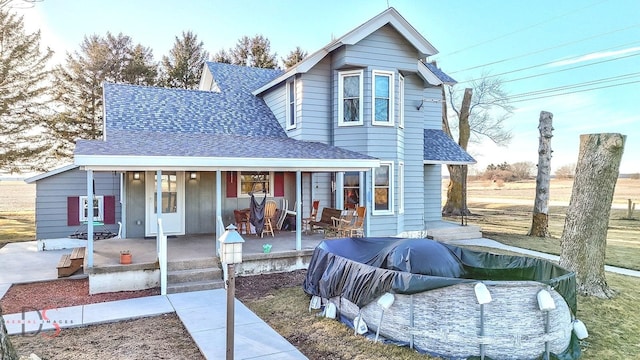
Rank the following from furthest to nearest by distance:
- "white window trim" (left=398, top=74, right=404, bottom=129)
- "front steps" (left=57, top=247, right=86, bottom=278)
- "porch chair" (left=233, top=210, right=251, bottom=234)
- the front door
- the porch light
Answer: "white window trim" (left=398, top=74, right=404, bottom=129) < "porch chair" (left=233, top=210, right=251, bottom=234) < the front door < "front steps" (left=57, top=247, right=86, bottom=278) < the porch light

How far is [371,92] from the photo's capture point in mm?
11781

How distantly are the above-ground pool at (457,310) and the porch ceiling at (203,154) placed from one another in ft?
12.6

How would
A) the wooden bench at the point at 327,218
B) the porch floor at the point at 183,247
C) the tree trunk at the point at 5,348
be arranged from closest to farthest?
the tree trunk at the point at 5,348 → the porch floor at the point at 183,247 → the wooden bench at the point at 327,218

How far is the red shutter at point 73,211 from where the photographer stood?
1330 centimetres

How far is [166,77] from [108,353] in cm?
2659

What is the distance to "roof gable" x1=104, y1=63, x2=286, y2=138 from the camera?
39.1ft

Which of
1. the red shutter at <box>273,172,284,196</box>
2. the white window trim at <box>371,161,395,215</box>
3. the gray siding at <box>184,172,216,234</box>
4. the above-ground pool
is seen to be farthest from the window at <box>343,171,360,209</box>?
the above-ground pool

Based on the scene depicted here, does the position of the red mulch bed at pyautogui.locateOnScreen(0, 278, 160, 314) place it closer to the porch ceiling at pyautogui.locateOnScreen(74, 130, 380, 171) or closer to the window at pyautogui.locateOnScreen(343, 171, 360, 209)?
the porch ceiling at pyautogui.locateOnScreen(74, 130, 380, 171)

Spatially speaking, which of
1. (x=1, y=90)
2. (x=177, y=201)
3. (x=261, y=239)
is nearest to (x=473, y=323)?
(x=261, y=239)

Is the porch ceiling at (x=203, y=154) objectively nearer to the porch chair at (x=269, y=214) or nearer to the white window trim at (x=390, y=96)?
the porch chair at (x=269, y=214)

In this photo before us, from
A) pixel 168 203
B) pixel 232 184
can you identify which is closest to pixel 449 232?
pixel 232 184

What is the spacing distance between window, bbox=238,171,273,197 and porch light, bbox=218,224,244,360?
25.2 ft

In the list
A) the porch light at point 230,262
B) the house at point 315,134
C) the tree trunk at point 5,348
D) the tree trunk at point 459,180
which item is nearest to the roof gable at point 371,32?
the house at point 315,134

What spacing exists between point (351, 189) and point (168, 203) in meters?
5.56
